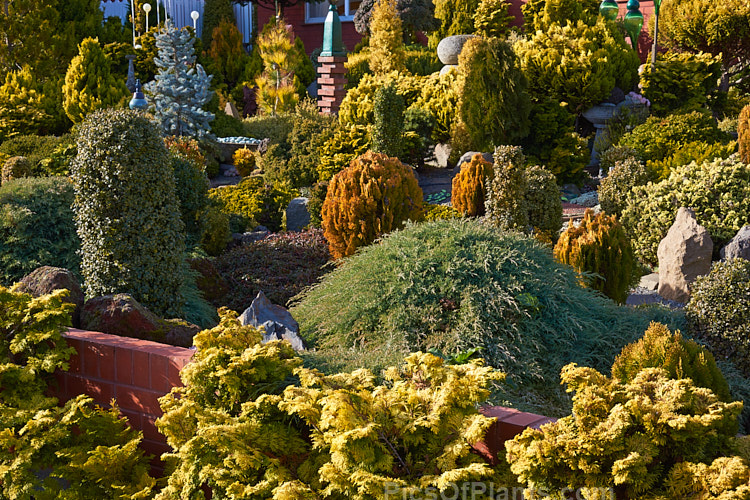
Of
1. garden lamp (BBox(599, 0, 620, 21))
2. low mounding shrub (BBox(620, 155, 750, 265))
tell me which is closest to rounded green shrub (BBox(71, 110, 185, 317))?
low mounding shrub (BBox(620, 155, 750, 265))

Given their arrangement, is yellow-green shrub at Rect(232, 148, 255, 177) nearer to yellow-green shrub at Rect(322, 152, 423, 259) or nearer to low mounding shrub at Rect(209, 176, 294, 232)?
low mounding shrub at Rect(209, 176, 294, 232)

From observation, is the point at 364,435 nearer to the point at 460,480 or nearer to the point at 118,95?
the point at 460,480

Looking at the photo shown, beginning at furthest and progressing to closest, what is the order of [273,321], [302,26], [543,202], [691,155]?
[302,26], [691,155], [543,202], [273,321]

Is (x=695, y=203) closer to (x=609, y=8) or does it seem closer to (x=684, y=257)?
(x=684, y=257)

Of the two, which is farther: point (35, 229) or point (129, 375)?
point (35, 229)

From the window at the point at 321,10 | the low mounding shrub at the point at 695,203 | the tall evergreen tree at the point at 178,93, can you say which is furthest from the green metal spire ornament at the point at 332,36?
the window at the point at 321,10

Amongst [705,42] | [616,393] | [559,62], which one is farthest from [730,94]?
[616,393]

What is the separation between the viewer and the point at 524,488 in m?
2.73

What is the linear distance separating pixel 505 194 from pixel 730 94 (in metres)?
10.9

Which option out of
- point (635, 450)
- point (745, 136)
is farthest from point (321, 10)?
point (635, 450)

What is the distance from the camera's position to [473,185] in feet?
28.3

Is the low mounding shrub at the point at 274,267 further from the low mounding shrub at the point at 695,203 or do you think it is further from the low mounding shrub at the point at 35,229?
the low mounding shrub at the point at 695,203

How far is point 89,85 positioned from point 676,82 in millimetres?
11175

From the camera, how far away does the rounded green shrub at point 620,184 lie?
947 centimetres
